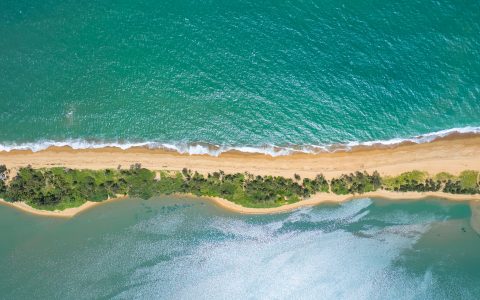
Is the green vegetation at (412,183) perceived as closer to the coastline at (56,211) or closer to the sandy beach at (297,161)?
the sandy beach at (297,161)

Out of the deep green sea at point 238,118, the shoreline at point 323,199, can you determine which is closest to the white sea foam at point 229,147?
the deep green sea at point 238,118

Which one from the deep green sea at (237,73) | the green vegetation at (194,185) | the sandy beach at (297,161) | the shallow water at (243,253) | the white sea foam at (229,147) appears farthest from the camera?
the deep green sea at (237,73)

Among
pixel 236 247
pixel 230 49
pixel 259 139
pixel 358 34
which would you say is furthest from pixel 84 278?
pixel 358 34

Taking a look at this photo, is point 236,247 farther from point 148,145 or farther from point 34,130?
point 34,130

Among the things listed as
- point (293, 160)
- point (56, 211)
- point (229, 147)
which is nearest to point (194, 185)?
point (229, 147)

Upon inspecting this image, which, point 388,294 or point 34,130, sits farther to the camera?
point 34,130

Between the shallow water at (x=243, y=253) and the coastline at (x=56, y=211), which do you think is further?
the coastline at (x=56, y=211)

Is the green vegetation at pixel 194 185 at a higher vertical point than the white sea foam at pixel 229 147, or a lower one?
lower
